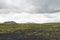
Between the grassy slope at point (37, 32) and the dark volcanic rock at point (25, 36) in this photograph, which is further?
the grassy slope at point (37, 32)

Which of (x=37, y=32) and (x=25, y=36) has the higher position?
(x=37, y=32)

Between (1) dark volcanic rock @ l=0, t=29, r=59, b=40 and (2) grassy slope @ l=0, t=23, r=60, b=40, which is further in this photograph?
(2) grassy slope @ l=0, t=23, r=60, b=40

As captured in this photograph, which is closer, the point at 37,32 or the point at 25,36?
the point at 25,36
